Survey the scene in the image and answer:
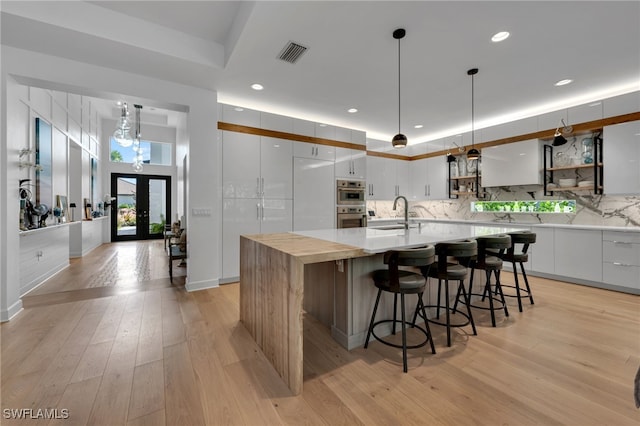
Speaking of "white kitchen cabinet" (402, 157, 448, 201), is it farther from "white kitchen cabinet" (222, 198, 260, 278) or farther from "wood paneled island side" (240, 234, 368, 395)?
"wood paneled island side" (240, 234, 368, 395)

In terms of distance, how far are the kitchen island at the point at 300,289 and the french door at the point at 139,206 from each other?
8276mm

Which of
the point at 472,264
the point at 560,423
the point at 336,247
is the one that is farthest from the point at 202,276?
the point at 560,423

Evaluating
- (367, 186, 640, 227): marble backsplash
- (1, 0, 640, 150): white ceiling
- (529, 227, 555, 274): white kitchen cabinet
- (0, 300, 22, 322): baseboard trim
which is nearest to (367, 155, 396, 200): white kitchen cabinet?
(367, 186, 640, 227): marble backsplash

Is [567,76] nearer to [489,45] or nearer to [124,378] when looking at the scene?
[489,45]

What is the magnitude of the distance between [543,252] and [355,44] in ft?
14.0

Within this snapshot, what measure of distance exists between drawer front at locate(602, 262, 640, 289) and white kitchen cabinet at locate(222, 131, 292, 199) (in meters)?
4.71

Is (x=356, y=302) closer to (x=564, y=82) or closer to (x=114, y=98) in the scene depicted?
(x=114, y=98)

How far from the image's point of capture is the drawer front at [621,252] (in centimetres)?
349

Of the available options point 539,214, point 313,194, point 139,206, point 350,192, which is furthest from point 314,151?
point 139,206

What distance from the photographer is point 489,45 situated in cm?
273

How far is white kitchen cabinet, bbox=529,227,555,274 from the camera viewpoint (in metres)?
4.18

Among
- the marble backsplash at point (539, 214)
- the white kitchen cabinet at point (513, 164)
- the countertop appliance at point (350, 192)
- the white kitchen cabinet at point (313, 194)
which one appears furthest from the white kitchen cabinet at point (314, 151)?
the white kitchen cabinet at point (513, 164)

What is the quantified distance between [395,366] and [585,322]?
7.37 ft

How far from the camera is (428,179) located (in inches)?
247
